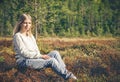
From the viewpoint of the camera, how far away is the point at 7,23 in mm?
7465

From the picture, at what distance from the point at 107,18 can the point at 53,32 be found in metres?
1.56

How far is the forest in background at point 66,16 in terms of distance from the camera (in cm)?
746

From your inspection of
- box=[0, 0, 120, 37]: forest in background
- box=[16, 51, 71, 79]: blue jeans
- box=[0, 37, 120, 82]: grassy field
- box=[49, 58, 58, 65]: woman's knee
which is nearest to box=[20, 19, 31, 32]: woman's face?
box=[0, 0, 120, 37]: forest in background

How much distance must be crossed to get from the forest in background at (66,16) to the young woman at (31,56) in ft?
1.91

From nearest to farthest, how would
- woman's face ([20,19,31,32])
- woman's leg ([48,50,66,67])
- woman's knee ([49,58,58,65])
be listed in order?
1. woman's knee ([49,58,58,65])
2. woman's leg ([48,50,66,67])
3. woman's face ([20,19,31,32])

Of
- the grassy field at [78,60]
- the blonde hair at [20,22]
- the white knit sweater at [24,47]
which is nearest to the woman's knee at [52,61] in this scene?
the white knit sweater at [24,47]

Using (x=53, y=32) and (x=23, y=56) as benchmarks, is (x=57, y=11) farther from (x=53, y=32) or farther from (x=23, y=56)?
(x=23, y=56)

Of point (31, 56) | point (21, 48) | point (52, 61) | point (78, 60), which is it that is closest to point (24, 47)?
point (21, 48)

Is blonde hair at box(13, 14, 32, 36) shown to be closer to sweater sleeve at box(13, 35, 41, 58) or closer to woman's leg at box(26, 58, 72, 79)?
sweater sleeve at box(13, 35, 41, 58)

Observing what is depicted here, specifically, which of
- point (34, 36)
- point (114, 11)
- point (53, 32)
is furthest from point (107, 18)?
point (34, 36)

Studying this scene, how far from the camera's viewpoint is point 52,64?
6742 mm

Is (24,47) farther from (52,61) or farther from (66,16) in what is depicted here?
(66,16)

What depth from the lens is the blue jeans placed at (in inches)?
266

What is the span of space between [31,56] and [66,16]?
1.63m
